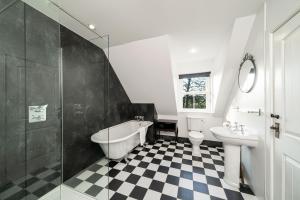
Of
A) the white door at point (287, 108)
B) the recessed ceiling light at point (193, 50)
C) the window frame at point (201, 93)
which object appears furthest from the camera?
the window frame at point (201, 93)

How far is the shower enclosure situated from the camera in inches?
47.9

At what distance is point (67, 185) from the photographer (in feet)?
5.66

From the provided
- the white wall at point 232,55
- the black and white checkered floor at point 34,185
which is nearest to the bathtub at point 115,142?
the black and white checkered floor at point 34,185

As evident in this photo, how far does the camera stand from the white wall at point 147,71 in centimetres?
217

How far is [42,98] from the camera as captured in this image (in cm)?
151

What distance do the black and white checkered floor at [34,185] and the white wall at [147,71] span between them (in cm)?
216

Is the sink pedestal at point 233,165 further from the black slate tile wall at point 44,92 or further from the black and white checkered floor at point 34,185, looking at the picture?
the black and white checkered floor at point 34,185

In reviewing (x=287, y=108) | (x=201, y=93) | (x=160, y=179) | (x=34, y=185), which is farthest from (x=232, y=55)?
(x=34, y=185)

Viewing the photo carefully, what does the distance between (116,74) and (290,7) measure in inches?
113

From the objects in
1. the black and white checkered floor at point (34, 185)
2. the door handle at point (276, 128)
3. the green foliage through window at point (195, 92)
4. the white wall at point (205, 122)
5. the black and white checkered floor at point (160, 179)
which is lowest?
the black and white checkered floor at point (160, 179)

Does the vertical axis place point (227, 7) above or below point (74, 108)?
above

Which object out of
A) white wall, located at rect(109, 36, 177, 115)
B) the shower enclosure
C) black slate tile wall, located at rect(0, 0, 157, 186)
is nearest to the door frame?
white wall, located at rect(109, 36, 177, 115)

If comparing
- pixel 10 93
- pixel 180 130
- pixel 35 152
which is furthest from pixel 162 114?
pixel 10 93

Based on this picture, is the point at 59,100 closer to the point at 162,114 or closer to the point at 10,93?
the point at 10,93
